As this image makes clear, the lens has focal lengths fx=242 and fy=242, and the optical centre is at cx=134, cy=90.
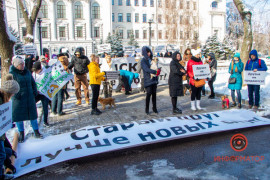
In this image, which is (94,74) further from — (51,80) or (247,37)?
(247,37)

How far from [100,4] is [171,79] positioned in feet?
156

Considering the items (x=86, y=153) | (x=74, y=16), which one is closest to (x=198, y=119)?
(x=86, y=153)

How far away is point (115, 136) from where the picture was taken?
4766 millimetres

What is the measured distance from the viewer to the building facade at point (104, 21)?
139ft

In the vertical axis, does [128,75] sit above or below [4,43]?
below

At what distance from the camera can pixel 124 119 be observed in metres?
6.99

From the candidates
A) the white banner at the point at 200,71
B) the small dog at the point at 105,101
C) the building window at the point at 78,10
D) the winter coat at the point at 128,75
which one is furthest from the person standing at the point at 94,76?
the building window at the point at 78,10

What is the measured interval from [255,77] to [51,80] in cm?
623

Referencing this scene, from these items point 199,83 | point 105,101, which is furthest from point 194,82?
point 105,101

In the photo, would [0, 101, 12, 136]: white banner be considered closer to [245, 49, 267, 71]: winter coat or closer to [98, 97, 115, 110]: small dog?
[98, 97, 115, 110]: small dog

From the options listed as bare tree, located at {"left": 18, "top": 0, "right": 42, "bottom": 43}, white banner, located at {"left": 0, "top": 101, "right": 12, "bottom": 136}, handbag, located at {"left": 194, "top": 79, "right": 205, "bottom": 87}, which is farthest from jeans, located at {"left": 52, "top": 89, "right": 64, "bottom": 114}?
bare tree, located at {"left": 18, "top": 0, "right": 42, "bottom": 43}

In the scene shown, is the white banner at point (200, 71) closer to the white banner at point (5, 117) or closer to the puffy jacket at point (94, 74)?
the puffy jacket at point (94, 74)

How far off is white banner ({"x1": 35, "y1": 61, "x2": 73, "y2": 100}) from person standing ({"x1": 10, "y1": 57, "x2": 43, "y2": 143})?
3.49 feet

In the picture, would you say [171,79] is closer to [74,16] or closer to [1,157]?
[1,157]
